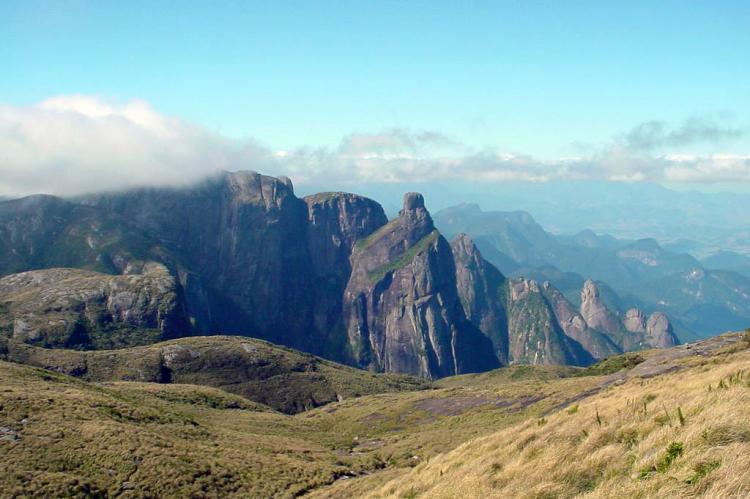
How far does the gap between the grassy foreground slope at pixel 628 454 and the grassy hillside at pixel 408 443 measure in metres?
0.07

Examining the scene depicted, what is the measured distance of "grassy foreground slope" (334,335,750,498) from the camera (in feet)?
47.3

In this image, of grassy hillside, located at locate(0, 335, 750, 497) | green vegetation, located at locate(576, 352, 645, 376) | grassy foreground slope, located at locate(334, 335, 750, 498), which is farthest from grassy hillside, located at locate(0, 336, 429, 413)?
grassy foreground slope, located at locate(334, 335, 750, 498)

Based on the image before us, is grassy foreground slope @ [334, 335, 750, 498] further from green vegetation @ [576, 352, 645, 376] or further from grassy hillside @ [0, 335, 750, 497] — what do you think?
green vegetation @ [576, 352, 645, 376]

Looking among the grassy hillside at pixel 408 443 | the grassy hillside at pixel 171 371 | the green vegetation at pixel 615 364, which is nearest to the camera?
the grassy hillside at pixel 408 443

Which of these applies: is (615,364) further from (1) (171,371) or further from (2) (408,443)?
(1) (171,371)

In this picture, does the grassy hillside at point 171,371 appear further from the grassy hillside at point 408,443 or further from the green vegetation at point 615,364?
the green vegetation at point 615,364

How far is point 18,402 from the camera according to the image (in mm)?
65500

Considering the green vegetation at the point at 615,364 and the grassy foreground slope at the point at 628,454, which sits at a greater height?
the grassy foreground slope at the point at 628,454

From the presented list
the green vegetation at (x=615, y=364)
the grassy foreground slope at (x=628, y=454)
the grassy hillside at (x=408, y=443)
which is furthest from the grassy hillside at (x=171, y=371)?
the grassy foreground slope at (x=628, y=454)

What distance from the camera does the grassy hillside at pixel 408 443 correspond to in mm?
17031

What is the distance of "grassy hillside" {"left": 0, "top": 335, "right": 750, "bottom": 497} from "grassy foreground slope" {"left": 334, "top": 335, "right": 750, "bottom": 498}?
0.23 feet

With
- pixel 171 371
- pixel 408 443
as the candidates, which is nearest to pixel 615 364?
pixel 408 443

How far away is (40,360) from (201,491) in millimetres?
146476

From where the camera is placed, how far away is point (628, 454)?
60.2 feet
